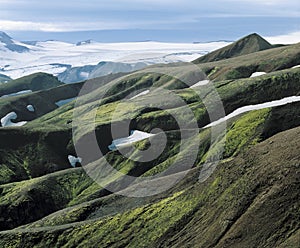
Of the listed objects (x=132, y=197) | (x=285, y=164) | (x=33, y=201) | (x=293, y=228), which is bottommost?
(x=33, y=201)

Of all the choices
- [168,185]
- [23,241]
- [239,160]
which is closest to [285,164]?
[239,160]

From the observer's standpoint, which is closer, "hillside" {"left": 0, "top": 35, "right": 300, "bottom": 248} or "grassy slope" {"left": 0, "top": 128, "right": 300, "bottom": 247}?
"grassy slope" {"left": 0, "top": 128, "right": 300, "bottom": 247}

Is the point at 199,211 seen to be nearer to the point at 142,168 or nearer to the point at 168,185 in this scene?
the point at 168,185

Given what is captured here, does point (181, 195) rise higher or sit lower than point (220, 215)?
lower

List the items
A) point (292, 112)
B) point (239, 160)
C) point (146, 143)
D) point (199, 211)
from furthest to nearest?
point (146, 143), point (292, 112), point (239, 160), point (199, 211)

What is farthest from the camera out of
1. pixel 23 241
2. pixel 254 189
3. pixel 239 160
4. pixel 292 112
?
pixel 292 112

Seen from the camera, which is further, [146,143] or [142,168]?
[146,143]

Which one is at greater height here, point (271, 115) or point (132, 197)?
point (271, 115)

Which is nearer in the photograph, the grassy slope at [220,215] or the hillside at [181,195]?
the grassy slope at [220,215]

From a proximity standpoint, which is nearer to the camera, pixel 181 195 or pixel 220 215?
pixel 220 215
